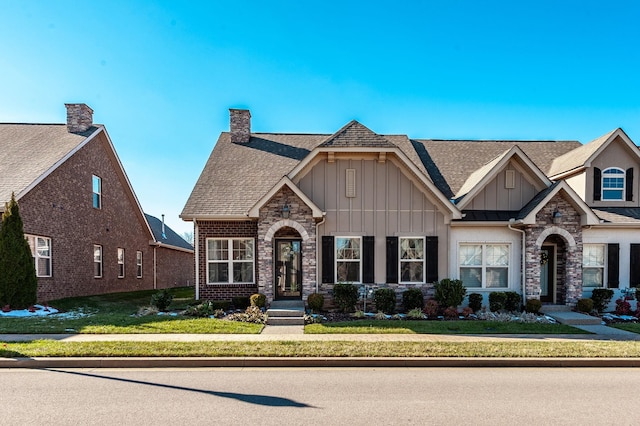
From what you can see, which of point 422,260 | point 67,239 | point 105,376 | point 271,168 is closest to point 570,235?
point 422,260

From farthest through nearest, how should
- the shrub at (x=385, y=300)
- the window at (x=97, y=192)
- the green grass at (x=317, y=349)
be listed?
the window at (x=97, y=192) < the shrub at (x=385, y=300) < the green grass at (x=317, y=349)

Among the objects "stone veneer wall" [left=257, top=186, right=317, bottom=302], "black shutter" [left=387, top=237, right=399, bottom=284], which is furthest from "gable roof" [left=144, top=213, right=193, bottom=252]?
"black shutter" [left=387, top=237, right=399, bottom=284]

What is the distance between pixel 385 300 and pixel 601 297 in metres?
7.49

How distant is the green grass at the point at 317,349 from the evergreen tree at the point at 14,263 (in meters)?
5.78

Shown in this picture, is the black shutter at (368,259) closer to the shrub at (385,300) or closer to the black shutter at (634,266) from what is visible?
the shrub at (385,300)

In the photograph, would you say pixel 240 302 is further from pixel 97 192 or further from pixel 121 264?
pixel 121 264

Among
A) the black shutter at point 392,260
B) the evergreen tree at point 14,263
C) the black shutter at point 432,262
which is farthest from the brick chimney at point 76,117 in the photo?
the black shutter at point 432,262

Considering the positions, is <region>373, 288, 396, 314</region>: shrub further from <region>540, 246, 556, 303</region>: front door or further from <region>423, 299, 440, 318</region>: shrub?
<region>540, 246, 556, 303</region>: front door

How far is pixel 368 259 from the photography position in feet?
42.6

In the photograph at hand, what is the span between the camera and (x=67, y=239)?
16.0 metres

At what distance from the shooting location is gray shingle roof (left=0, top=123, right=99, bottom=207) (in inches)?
548

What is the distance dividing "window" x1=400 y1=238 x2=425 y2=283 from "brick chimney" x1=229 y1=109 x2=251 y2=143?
9.14 meters

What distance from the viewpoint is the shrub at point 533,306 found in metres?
12.4

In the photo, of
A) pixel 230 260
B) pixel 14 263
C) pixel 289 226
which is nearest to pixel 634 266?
pixel 289 226
